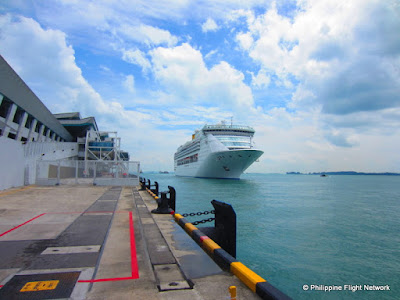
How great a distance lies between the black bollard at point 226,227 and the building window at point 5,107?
116 feet

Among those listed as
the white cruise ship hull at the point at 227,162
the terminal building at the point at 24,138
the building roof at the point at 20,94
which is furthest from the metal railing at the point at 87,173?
the white cruise ship hull at the point at 227,162

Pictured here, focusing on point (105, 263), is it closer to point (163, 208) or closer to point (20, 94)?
point (163, 208)

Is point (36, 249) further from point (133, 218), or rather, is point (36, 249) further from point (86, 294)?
point (133, 218)

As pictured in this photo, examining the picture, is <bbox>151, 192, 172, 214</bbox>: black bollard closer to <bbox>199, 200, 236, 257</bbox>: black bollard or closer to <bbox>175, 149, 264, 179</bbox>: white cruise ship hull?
<bbox>199, 200, 236, 257</bbox>: black bollard

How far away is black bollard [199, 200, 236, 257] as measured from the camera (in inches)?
246

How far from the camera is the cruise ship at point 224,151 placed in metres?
58.6

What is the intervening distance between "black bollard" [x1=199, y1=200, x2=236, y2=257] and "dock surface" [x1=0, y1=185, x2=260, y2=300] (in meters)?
0.79

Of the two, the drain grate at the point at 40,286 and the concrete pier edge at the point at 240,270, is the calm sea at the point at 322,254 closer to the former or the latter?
the concrete pier edge at the point at 240,270

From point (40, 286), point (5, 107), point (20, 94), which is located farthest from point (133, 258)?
point (5, 107)

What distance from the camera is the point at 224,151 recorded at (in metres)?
57.8

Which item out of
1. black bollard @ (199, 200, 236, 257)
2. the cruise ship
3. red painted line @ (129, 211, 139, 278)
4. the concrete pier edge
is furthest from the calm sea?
the cruise ship

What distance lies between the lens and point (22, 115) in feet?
123

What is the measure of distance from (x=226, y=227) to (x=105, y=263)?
2.90 metres

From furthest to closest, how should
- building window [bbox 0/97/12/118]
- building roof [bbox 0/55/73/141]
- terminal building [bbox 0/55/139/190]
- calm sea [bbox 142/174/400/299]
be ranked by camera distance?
building window [bbox 0/97/12/118]
building roof [bbox 0/55/73/141]
terminal building [bbox 0/55/139/190]
calm sea [bbox 142/174/400/299]
